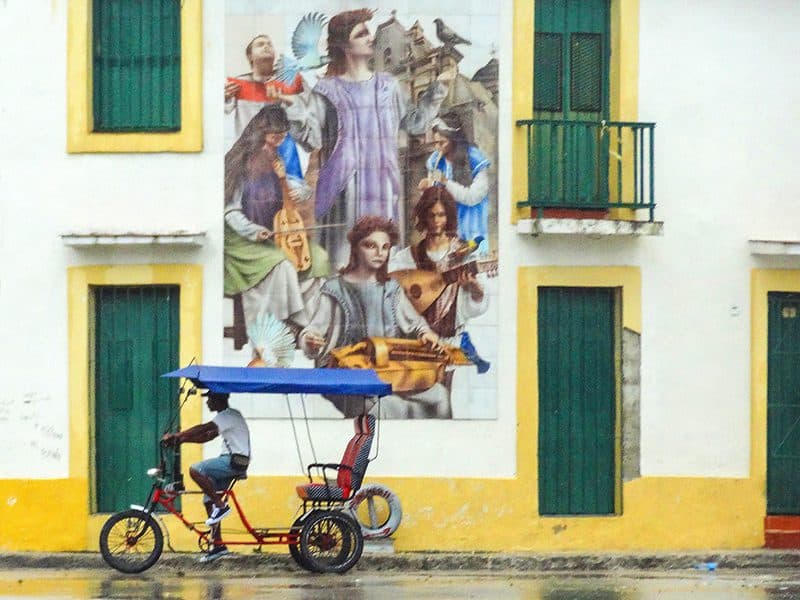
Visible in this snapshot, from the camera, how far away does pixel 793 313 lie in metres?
18.3

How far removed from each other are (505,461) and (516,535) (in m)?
0.75

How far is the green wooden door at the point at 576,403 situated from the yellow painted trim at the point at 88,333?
3469 millimetres

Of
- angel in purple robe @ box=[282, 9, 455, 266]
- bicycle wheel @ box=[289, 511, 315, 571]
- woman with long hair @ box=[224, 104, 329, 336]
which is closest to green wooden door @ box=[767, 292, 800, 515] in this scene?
angel in purple robe @ box=[282, 9, 455, 266]

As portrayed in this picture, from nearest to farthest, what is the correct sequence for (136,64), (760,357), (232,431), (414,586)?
(414,586)
(232,431)
(136,64)
(760,357)

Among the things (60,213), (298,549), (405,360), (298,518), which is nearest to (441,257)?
(405,360)

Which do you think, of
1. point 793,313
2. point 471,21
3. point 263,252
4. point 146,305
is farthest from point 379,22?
point 793,313

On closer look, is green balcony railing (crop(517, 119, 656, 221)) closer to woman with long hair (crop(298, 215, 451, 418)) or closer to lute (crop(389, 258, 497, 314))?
lute (crop(389, 258, 497, 314))

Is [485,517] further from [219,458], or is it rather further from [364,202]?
[364,202]

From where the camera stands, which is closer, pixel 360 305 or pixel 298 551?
pixel 298 551

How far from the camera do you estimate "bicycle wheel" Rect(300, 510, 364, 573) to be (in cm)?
1575

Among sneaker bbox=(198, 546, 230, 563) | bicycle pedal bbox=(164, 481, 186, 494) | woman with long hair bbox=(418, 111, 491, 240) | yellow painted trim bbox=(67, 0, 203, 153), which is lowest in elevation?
sneaker bbox=(198, 546, 230, 563)

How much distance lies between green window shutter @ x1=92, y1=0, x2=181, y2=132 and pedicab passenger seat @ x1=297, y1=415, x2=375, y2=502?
3767mm

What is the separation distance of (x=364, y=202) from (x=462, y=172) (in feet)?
3.38

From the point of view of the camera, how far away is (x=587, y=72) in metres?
18.1
